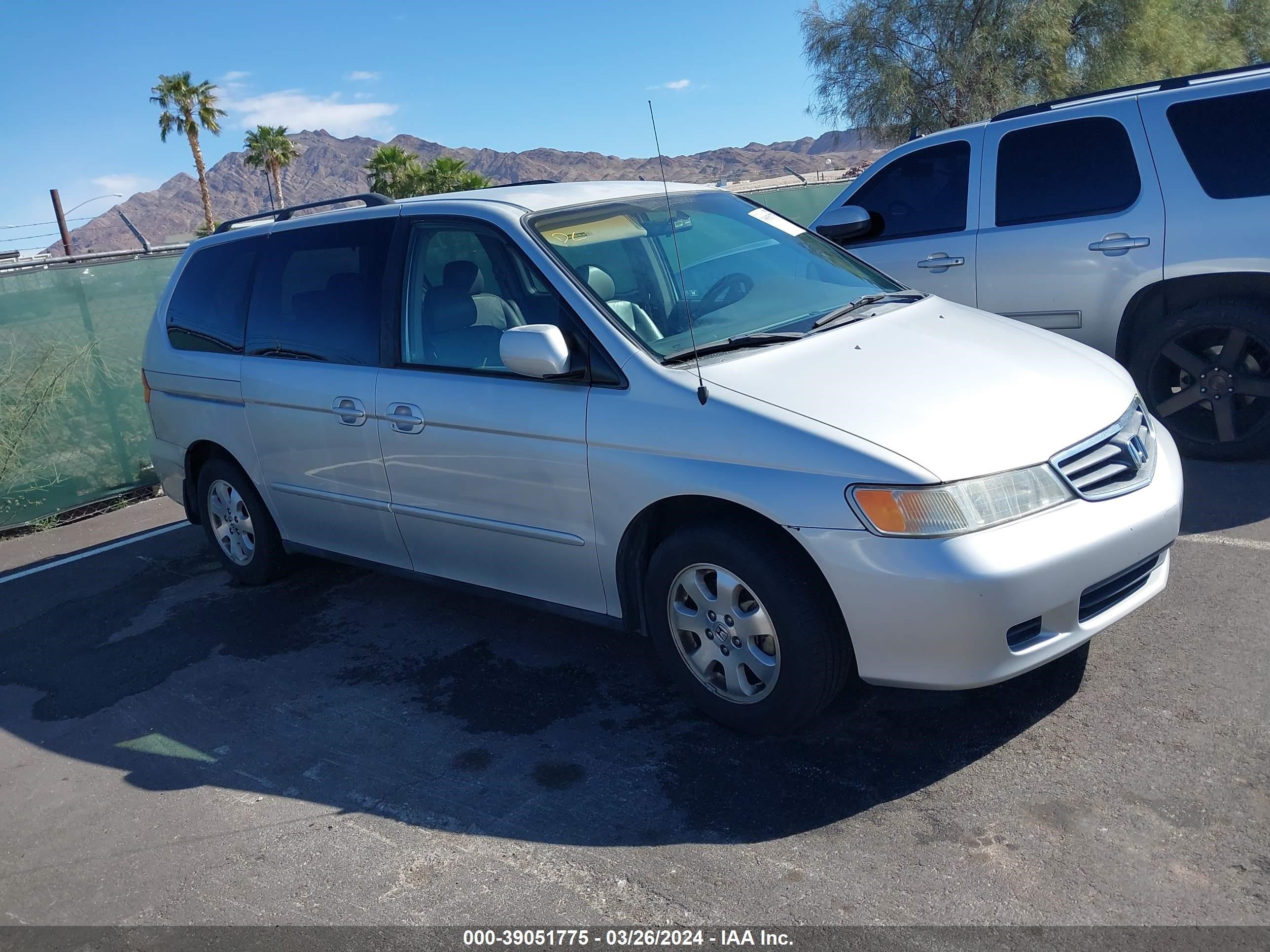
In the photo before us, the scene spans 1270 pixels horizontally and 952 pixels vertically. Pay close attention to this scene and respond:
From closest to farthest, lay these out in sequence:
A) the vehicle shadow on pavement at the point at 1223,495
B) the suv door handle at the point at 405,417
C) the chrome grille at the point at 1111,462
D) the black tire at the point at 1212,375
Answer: the chrome grille at the point at 1111,462, the suv door handle at the point at 405,417, the vehicle shadow on pavement at the point at 1223,495, the black tire at the point at 1212,375

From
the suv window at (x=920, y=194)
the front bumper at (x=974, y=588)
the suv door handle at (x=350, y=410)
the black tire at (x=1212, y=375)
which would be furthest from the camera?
the suv window at (x=920, y=194)

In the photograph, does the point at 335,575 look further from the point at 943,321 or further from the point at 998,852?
the point at 998,852

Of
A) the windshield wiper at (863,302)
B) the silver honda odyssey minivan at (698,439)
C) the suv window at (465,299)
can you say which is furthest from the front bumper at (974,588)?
the suv window at (465,299)

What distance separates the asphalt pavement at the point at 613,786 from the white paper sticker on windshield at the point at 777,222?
197 cm

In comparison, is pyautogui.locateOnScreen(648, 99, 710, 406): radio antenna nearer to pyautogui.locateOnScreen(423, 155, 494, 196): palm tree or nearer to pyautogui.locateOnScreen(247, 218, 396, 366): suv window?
pyautogui.locateOnScreen(247, 218, 396, 366): suv window

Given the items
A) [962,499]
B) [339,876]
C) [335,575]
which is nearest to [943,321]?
[962,499]

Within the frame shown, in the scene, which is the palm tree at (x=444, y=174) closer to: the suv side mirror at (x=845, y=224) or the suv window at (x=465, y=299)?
the suv side mirror at (x=845, y=224)

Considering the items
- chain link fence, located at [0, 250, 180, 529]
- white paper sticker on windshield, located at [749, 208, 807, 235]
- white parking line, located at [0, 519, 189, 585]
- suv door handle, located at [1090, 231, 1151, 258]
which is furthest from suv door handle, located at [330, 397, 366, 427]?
chain link fence, located at [0, 250, 180, 529]

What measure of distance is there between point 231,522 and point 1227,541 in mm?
4955

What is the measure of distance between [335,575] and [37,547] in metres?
3.14

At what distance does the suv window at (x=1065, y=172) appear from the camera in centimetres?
605

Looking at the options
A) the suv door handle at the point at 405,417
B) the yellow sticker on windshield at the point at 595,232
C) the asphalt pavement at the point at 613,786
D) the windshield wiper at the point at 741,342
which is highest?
the yellow sticker on windshield at the point at 595,232

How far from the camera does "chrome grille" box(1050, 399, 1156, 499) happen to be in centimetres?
338

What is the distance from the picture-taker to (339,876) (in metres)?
3.30
